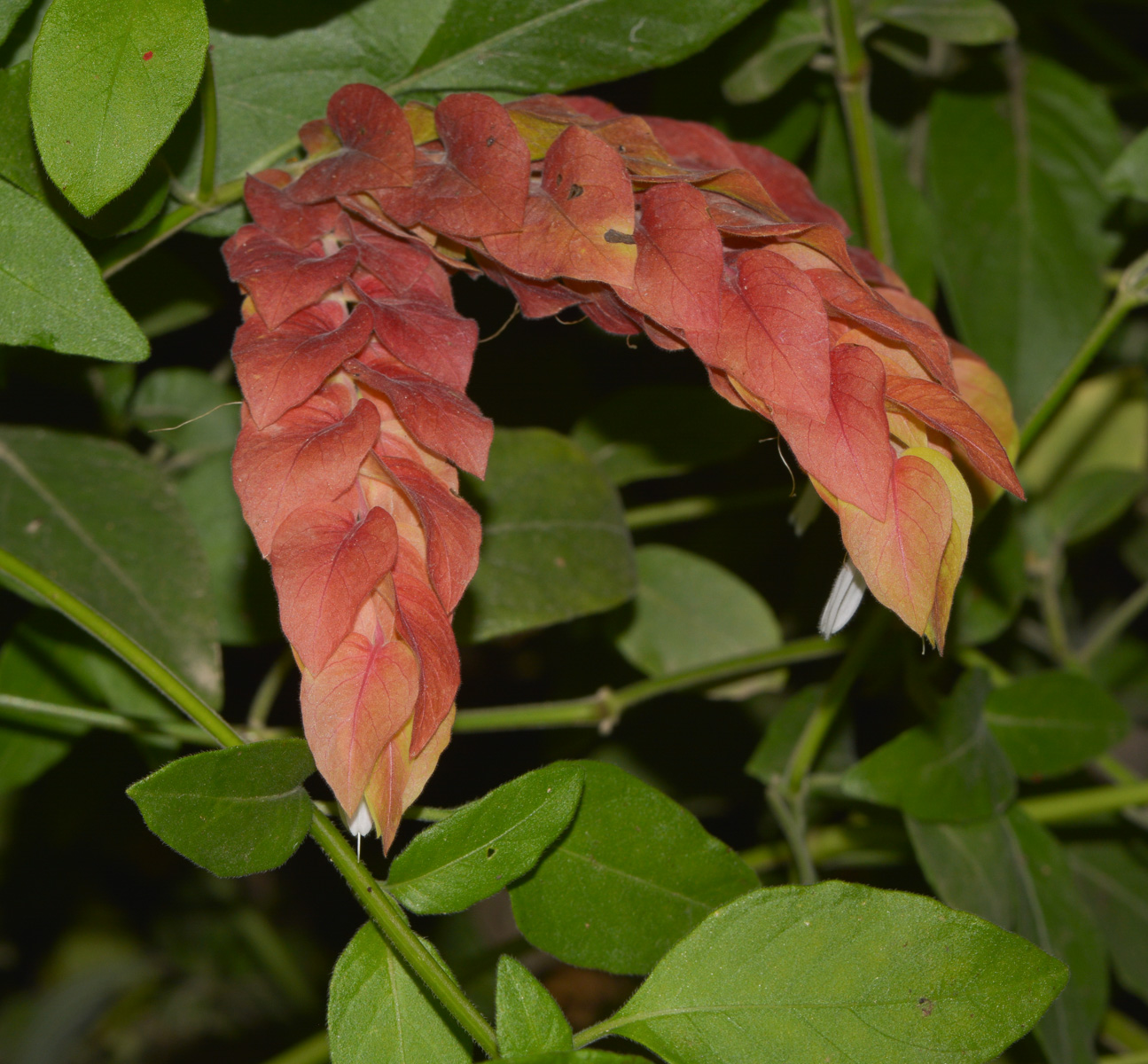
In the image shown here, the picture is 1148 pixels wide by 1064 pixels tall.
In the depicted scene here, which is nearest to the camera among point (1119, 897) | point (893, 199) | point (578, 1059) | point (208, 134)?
point (578, 1059)

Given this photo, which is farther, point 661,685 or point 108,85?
point 661,685

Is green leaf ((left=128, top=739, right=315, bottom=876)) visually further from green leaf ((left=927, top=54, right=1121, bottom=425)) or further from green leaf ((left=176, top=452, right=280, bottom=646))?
green leaf ((left=927, top=54, right=1121, bottom=425))

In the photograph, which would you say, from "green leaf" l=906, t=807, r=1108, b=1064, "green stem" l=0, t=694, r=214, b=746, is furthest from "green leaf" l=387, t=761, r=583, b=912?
"green leaf" l=906, t=807, r=1108, b=1064

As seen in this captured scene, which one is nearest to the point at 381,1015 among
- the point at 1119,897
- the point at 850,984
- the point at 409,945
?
the point at 409,945

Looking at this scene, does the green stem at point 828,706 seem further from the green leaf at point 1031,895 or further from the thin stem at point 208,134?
the thin stem at point 208,134

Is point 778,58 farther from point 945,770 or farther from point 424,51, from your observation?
point 945,770

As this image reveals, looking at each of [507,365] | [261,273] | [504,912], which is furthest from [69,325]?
[504,912]

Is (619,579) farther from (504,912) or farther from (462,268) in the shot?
(504,912)
